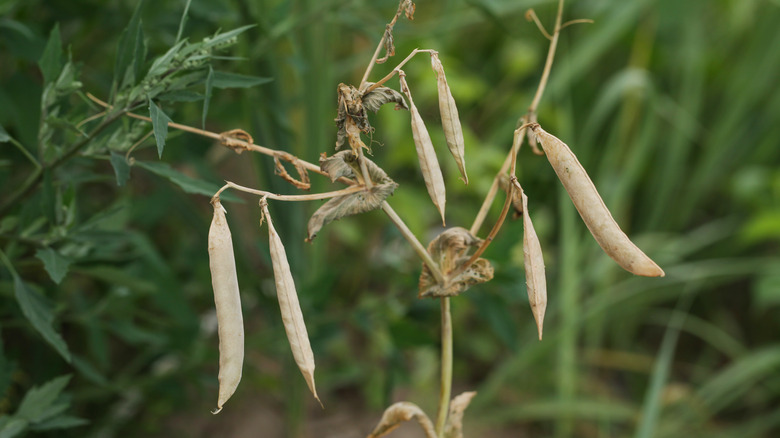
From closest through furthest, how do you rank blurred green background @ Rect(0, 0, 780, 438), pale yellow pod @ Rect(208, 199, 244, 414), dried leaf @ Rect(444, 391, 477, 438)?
1. pale yellow pod @ Rect(208, 199, 244, 414)
2. dried leaf @ Rect(444, 391, 477, 438)
3. blurred green background @ Rect(0, 0, 780, 438)

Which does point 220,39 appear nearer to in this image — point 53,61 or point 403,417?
point 53,61

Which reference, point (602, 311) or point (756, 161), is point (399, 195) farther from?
point (756, 161)

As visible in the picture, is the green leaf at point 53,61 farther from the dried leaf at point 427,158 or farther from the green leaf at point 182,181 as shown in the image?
the dried leaf at point 427,158

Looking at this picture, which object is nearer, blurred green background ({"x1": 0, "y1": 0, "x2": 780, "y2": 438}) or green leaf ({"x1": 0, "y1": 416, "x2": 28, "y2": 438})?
green leaf ({"x1": 0, "y1": 416, "x2": 28, "y2": 438})

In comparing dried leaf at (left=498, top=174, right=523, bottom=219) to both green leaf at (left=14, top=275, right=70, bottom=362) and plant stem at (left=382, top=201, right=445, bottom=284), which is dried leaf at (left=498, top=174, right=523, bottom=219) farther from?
green leaf at (left=14, top=275, right=70, bottom=362)

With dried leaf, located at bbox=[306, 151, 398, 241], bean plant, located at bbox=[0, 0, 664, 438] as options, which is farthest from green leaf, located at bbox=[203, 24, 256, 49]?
dried leaf, located at bbox=[306, 151, 398, 241]

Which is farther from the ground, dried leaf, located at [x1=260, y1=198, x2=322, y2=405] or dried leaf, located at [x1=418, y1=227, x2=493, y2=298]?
dried leaf, located at [x1=418, y1=227, x2=493, y2=298]

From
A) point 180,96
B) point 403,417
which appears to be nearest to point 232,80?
point 180,96

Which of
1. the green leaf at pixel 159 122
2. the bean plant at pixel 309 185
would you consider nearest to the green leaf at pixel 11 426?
the bean plant at pixel 309 185
